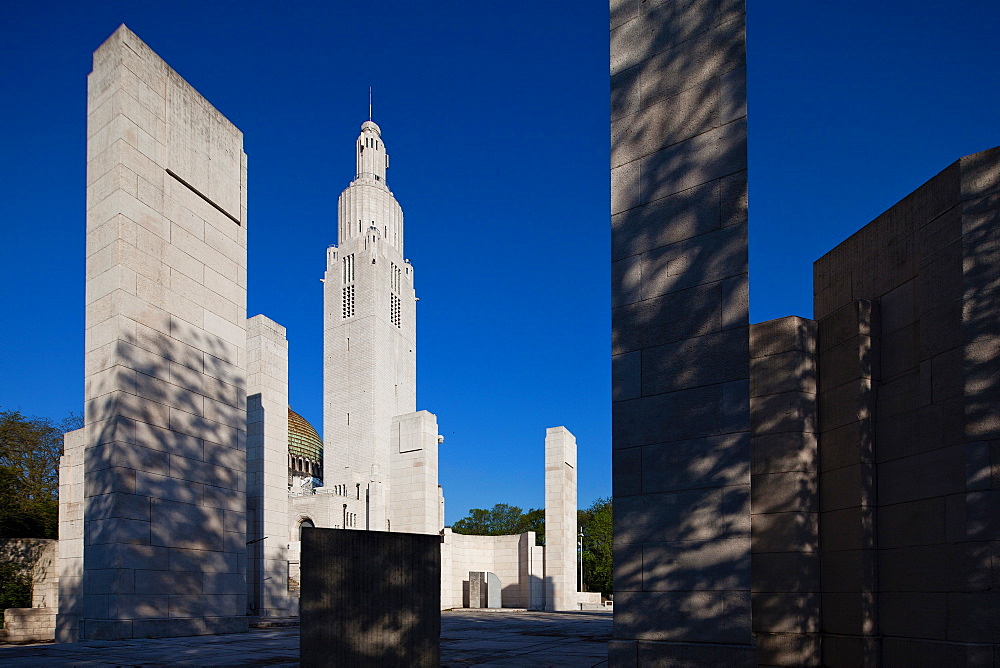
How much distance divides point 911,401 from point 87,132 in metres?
16.5

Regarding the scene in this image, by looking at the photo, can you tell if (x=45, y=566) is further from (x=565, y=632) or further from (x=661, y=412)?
(x=661, y=412)

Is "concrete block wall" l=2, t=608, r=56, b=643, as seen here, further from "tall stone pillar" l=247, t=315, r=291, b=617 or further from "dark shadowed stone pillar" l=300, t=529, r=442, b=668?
"dark shadowed stone pillar" l=300, t=529, r=442, b=668

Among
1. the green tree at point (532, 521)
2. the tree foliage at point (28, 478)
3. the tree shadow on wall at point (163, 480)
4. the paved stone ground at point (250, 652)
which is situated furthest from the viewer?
the green tree at point (532, 521)

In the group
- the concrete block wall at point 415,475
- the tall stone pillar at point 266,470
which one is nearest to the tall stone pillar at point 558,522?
the concrete block wall at point 415,475

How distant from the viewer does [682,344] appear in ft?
29.9

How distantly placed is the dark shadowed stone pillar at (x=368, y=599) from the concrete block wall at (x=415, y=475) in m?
29.9

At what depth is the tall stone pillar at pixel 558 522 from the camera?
40531 mm

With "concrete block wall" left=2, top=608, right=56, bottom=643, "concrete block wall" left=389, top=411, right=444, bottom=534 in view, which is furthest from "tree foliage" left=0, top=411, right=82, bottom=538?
"concrete block wall" left=389, top=411, right=444, bottom=534

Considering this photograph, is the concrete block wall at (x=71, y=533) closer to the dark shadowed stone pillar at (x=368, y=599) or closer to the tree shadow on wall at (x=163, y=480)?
the tree shadow on wall at (x=163, y=480)

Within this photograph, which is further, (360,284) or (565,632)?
(360,284)

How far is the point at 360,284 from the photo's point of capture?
79875 millimetres

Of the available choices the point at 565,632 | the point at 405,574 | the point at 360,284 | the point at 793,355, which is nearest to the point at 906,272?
the point at 793,355

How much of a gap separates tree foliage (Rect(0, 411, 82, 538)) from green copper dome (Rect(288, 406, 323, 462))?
41.0 meters

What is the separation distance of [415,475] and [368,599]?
104 feet
